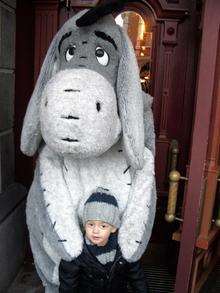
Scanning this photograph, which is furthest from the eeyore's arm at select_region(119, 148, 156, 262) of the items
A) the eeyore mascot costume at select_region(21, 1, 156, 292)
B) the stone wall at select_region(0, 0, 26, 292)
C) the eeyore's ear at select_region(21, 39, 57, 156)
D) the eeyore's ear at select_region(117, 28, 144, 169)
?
the stone wall at select_region(0, 0, 26, 292)

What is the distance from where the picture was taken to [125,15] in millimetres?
2604

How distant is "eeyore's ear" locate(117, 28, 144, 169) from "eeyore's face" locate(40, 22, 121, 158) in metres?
0.04

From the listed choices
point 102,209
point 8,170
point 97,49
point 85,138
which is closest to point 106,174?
point 102,209

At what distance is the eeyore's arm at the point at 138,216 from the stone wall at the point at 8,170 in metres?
0.85

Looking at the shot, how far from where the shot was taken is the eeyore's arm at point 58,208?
1724 millimetres

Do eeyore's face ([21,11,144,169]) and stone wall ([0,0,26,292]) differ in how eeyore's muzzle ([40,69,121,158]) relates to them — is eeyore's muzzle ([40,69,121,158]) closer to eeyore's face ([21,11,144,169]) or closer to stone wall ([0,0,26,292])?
eeyore's face ([21,11,144,169])

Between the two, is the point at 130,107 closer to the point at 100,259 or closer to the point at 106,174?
the point at 106,174

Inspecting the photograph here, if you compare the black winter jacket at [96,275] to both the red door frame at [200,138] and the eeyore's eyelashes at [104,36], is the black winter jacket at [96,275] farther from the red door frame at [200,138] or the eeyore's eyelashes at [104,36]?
the eeyore's eyelashes at [104,36]

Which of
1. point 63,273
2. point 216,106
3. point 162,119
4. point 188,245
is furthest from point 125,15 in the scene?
point 63,273

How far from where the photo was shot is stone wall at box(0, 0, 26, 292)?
2.24 meters

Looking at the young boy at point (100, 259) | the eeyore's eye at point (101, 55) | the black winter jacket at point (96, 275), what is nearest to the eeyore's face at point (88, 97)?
the eeyore's eye at point (101, 55)

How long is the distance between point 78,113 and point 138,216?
1.94ft

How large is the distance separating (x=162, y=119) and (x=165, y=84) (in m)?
0.25

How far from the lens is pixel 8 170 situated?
2.45 meters
